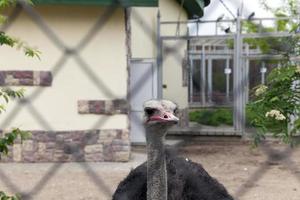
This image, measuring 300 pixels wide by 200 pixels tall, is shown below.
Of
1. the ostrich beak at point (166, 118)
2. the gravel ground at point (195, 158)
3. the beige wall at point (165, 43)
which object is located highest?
the beige wall at point (165, 43)

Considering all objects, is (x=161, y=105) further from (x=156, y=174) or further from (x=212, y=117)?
(x=212, y=117)

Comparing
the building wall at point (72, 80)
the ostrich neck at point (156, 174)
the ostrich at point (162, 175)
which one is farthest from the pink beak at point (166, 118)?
the building wall at point (72, 80)

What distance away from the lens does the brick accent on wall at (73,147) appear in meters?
3.37

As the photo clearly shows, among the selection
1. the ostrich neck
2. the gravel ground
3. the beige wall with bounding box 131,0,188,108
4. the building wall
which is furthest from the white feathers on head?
the beige wall with bounding box 131,0,188,108

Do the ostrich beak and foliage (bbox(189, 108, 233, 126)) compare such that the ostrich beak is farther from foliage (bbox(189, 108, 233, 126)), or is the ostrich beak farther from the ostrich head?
foliage (bbox(189, 108, 233, 126))

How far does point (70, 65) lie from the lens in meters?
3.28

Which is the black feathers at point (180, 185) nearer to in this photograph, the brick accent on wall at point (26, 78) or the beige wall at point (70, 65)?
the beige wall at point (70, 65)

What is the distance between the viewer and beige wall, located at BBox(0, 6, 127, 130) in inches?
128

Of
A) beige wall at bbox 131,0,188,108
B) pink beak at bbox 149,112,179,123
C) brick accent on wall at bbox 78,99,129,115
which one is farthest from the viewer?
beige wall at bbox 131,0,188,108

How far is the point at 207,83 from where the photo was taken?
15.7 ft

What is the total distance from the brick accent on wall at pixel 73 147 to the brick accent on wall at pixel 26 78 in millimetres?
271

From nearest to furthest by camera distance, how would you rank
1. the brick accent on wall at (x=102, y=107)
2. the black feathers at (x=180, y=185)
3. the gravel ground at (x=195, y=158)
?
1. the black feathers at (x=180, y=185)
2. the gravel ground at (x=195, y=158)
3. the brick accent on wall at (x=102, y=107)

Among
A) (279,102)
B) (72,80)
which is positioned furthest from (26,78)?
(279,102)

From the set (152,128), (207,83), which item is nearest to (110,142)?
(207,83)
